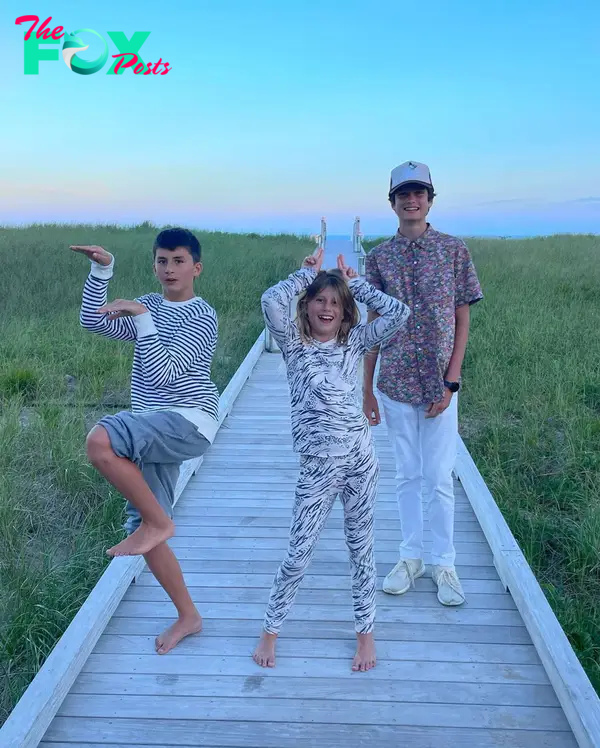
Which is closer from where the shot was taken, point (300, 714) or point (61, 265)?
point (300, 714)

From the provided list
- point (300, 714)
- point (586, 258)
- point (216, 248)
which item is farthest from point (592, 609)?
point (216, 248)

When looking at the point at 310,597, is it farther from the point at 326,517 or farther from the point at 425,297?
the point at 425,297

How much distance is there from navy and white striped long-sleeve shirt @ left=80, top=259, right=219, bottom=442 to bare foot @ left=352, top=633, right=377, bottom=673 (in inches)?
38.4

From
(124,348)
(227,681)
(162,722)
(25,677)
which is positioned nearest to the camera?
(162,722)

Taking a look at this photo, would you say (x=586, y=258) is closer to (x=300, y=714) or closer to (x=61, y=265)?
(x=61, y=265)

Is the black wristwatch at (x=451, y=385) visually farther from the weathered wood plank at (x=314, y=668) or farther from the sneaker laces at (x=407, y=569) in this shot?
the weathered wood plank at (x=314, y=668)

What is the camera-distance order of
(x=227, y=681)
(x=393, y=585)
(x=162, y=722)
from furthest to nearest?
(x=393, y=585) → (x=227, y=681) → (x=162, y=722)

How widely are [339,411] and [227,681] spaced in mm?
1069

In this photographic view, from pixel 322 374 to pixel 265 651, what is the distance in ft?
3.54

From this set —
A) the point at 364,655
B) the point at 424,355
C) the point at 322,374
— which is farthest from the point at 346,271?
the point at 364,655

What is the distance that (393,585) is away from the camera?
298 cm

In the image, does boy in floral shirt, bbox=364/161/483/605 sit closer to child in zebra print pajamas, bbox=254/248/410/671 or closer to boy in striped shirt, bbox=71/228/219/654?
child in zebra print pajamas, bbox=254/248/410/671

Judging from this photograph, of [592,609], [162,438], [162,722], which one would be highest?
[162,438]

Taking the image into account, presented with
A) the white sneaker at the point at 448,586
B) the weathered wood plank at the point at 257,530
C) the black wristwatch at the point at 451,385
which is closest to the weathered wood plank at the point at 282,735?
the white sneaker at the point at 448,586
